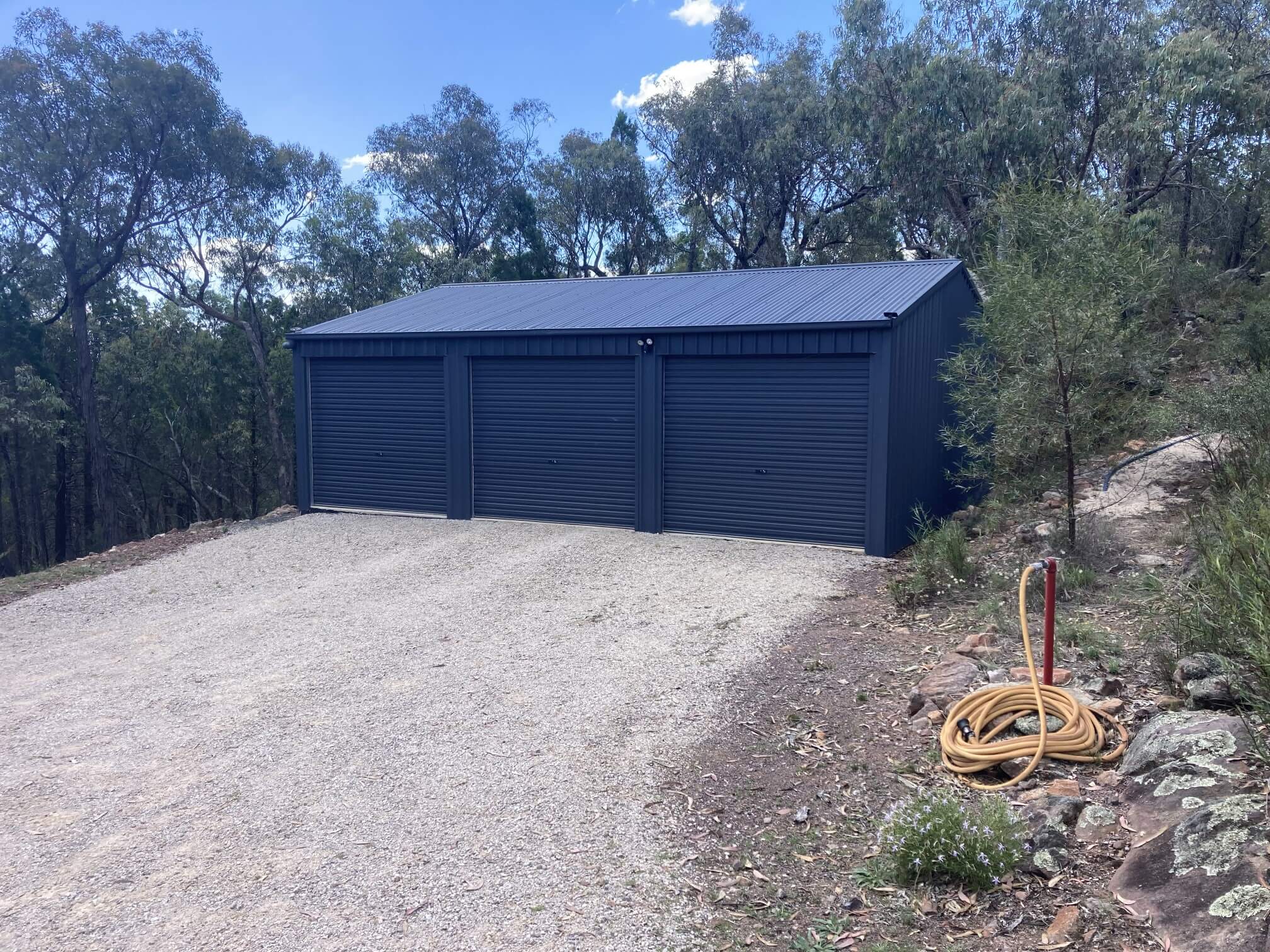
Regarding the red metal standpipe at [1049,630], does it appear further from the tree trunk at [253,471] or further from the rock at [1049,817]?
the tree trunk at [253,471]

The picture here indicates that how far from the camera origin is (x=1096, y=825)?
3.76m

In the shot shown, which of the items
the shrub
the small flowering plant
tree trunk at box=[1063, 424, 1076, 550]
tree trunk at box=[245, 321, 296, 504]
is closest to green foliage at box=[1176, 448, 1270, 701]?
the shrub

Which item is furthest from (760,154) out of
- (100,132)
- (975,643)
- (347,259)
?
(975,643)

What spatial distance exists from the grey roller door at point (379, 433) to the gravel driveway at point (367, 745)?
352 centimetres

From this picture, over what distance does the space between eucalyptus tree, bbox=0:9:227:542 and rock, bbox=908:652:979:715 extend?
A: 20569 mm

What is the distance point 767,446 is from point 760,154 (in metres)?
17.6

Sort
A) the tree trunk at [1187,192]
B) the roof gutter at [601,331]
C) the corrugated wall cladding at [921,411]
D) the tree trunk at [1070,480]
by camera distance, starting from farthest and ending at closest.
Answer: the tree trunk at [1187,192] < the corrugated wall cladding at [921,411] < the roof gutter at [601,331] < the tree trunk at [1070,480]

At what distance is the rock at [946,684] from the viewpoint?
5391mm

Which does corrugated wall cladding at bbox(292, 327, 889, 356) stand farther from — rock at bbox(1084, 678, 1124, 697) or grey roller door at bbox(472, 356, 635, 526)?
rock at bbox(1084, 678, 1124, 697)

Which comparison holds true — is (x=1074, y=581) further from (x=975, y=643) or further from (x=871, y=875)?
(x=871, y=875)

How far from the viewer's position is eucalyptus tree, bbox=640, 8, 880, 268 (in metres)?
Answer: 26.3

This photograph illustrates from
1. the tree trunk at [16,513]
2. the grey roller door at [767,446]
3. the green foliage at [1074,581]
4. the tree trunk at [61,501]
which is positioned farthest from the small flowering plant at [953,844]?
the tree trunk at [61,501]

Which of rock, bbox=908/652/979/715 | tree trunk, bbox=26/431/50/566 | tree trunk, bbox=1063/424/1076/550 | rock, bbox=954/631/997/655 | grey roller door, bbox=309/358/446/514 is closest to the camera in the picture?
rock, bbox=908/652/979/715

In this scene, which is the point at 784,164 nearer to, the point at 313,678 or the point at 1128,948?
the point at 313,678
